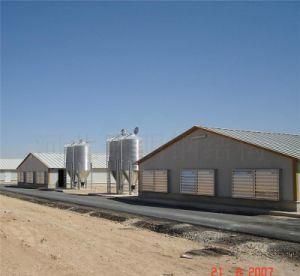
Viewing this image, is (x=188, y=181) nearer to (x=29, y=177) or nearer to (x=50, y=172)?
(x=50, y=172)

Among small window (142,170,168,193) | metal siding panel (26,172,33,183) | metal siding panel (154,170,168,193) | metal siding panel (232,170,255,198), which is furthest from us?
metal siding panel (26,172,33,183)

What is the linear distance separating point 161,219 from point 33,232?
597 centimetres

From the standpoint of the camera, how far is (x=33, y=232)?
17031 mm

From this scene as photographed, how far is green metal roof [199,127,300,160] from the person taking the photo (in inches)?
996

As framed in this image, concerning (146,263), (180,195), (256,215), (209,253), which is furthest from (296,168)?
(146,263)

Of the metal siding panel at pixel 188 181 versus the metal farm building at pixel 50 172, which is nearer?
the metal siding panel at pixel 188 181

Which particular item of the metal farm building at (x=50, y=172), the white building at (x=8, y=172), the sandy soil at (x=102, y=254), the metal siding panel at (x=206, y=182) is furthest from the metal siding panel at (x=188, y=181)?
the white building at (x=8, y=172)

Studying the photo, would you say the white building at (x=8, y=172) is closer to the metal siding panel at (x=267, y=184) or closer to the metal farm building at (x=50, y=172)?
the metal farm building at (x=50, y=172)

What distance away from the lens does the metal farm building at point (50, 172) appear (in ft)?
188

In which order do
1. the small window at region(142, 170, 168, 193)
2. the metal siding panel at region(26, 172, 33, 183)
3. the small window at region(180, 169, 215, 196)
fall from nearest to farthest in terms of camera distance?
the small window at region(180, 169, 215, 196) < the small window at region(142, 170, 168, 193) < the metal siding panel at region(26, 172, 33, 183)

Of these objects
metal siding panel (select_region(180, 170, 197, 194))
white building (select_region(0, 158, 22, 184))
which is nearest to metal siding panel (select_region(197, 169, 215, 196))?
metal siding panel (select_region(180, 170, 197, 194))

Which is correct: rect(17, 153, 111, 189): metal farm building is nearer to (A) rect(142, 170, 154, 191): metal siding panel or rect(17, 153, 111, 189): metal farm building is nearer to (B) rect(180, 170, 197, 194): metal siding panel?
(A) rect(142, 170, 154, 191): metal siding panel

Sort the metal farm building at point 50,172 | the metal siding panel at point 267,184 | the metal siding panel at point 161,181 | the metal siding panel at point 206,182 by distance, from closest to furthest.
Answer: the metal siding panel at point 267,184
the metal siding panel at point 206,182
the metal siding panel at point 161,181
the metal farm building at point 50,172

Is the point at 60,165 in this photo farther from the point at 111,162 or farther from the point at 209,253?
the point at 209,253
